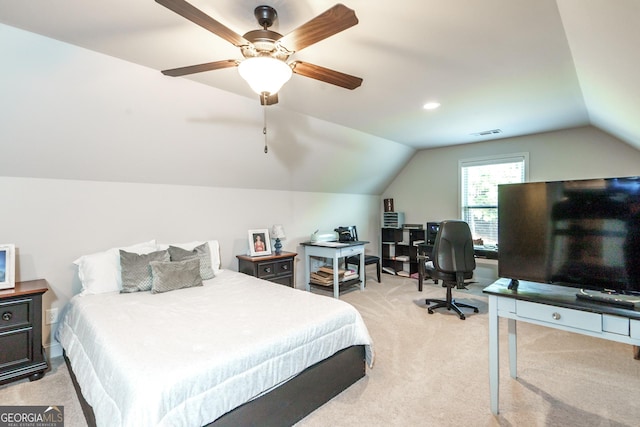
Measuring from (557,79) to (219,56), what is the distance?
2876 millimetres

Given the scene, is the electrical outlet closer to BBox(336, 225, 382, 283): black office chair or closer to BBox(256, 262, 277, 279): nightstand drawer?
BBox(256, 262, 277, 279): nightstand drawer

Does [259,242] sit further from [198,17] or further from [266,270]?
[198,17]

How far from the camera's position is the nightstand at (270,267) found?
376 centimetres

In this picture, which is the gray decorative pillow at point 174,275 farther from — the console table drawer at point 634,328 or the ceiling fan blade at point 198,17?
the console table drawer at point 634,328

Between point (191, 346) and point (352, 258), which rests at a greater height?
point (191, 346)

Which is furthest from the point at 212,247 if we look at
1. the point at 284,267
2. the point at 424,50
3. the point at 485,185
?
the point at 485,185

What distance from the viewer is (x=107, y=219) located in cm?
303

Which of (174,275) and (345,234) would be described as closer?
(174,275)

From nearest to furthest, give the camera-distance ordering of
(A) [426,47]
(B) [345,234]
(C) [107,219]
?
(A) [426,47] < (C) [107,219] < (B) [345,234]

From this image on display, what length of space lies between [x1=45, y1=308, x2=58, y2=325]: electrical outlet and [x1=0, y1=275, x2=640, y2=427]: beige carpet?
35cm

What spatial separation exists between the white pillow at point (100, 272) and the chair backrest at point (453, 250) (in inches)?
134

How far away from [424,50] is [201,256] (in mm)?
2800

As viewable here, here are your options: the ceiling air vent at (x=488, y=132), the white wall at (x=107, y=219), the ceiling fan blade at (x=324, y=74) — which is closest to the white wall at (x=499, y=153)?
the ceiling air vent at (x=488, y=132)

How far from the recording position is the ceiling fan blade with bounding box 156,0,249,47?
1.21 m
